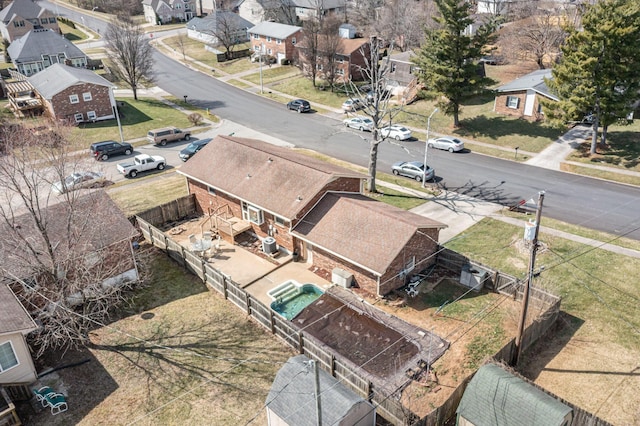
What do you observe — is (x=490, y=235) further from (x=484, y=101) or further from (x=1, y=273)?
(x=484, y=101)

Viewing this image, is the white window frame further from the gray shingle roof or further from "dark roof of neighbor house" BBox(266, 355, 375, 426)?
the gray shingle roof

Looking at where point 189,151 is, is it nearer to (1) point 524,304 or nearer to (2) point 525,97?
(1) point 524,304

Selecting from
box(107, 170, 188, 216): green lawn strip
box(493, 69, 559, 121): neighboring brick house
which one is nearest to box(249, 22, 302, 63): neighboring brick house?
box(493, 69, 559, 121): neighboring brick house

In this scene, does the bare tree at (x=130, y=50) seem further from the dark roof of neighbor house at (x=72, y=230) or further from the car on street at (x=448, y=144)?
the dark roof of neighbor house at (x=72, y=230)

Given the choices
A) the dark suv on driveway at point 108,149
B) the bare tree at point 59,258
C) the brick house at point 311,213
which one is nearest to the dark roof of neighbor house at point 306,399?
the brick house at point 311,213

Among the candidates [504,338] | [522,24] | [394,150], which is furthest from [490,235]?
[522,24]
